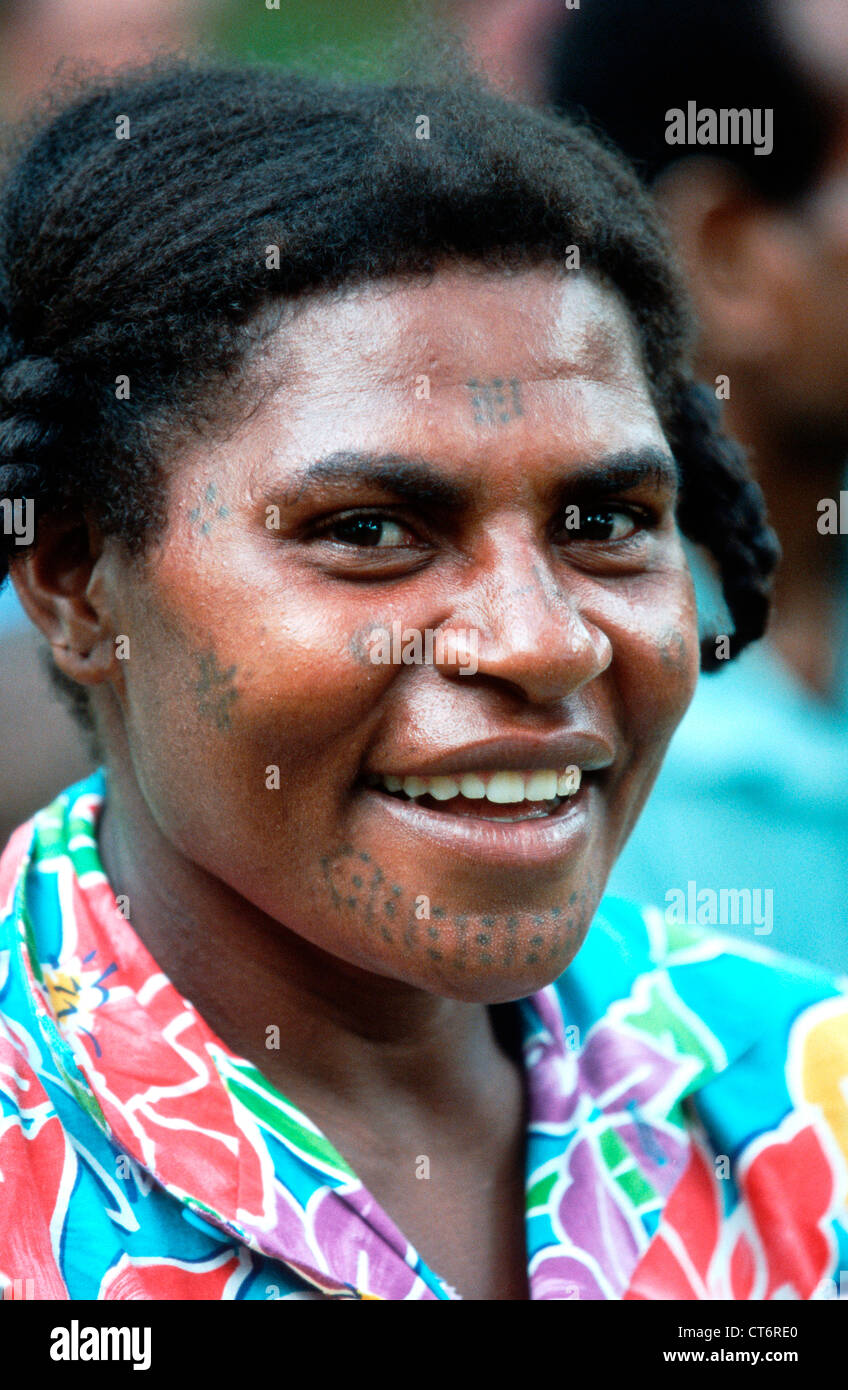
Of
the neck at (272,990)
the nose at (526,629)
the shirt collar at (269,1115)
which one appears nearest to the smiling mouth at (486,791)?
the nose at (526,629)

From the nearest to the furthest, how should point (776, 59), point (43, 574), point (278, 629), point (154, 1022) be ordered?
point (278, 629), point (154, 1022), point (43, 574), point (776, 59)

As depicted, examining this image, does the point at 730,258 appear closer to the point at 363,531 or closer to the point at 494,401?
the point at 494,401

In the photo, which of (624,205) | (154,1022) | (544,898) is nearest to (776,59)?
(624,205)

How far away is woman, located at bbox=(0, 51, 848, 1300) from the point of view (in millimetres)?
1705

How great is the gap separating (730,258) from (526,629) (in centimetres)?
212

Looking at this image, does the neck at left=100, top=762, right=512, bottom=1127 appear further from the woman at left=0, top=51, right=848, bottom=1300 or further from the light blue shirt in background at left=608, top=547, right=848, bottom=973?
the light blue shirt in background at left=608, top=547, right=848, bottom=973

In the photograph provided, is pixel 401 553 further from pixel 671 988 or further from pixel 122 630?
pixel 671 988

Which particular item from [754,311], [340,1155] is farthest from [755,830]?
[340,1155]

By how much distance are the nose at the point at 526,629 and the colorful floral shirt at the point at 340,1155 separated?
2.08ft

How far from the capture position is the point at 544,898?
70.0 inches

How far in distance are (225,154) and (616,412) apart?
624mm

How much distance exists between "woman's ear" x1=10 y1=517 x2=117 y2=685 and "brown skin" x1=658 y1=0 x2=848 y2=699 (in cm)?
187

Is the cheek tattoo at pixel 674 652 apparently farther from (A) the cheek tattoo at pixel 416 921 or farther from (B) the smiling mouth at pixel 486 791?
(A) the cheek tattoo at pixel 416 921

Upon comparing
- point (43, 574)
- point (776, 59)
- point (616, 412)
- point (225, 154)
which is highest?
point (776, 59)
